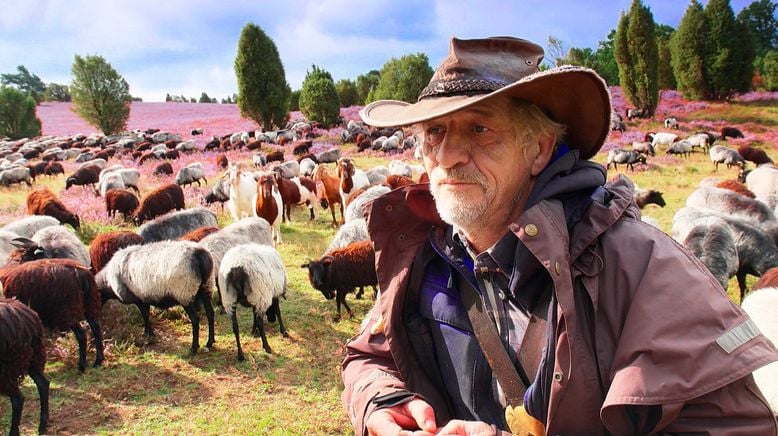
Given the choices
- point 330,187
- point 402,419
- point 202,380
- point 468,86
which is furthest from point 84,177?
point 468,86

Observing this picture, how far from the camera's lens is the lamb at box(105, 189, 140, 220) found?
13750 millimetres

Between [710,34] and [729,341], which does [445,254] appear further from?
[710,34]

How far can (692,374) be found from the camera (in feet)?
4.17

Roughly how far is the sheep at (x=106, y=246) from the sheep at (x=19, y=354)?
320cm

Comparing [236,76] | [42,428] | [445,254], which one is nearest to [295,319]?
[42,428]

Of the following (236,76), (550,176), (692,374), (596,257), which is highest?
(236,76)

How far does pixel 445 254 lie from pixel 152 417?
4.83 metres

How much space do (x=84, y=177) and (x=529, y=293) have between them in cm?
2273

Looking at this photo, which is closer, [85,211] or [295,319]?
[295,319]

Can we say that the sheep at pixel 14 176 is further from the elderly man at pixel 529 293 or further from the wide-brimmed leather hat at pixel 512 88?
the wide-brimmed leather hat at pixel 512 88

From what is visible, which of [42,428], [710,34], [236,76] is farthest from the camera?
[236,76]

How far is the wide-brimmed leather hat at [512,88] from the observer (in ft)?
5.70

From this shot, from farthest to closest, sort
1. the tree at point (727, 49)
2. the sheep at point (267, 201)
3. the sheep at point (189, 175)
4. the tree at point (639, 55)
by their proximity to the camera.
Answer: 1. the tree at point (727, 49)
2. the tree at point (639, 55)
3. the sheep at point (189, 175)
4. the sheep at point (267, 201)

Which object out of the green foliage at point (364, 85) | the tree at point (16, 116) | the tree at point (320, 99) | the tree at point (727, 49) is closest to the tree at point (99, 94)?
the tree at point (16, 116)
